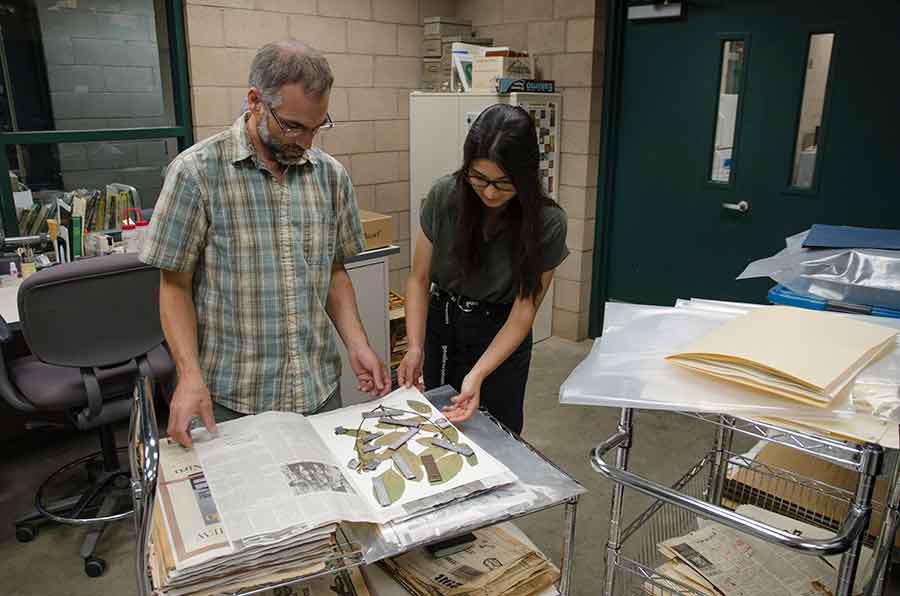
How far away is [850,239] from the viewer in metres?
1.71

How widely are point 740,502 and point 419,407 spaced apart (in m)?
0.91

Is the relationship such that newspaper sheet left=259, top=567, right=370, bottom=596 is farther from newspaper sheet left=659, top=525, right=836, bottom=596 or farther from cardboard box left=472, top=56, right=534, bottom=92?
cardboard box left=472, top=56, right=534, bottom=92

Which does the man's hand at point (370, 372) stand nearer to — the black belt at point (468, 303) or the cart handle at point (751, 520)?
the black belt at point (468, 303)

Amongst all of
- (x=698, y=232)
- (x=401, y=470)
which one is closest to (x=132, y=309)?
(x=401, y=470)

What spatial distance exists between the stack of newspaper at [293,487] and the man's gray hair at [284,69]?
0.59 metres

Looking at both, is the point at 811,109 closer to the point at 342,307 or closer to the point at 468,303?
the point at 468,303

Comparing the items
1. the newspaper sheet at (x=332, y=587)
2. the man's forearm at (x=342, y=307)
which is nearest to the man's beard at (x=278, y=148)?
the man's forearm at (x=342, y=307)

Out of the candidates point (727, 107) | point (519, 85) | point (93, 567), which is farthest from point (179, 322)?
point (727, 107)

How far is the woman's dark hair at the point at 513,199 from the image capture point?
4.67 ft

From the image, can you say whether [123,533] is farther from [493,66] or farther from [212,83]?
[493,66]

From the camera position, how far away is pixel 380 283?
316 cm

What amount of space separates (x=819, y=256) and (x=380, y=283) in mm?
1938

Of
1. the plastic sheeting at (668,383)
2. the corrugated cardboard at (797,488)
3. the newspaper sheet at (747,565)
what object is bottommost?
the corrugated cardboard at (797,488)

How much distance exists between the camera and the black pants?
173 cm
